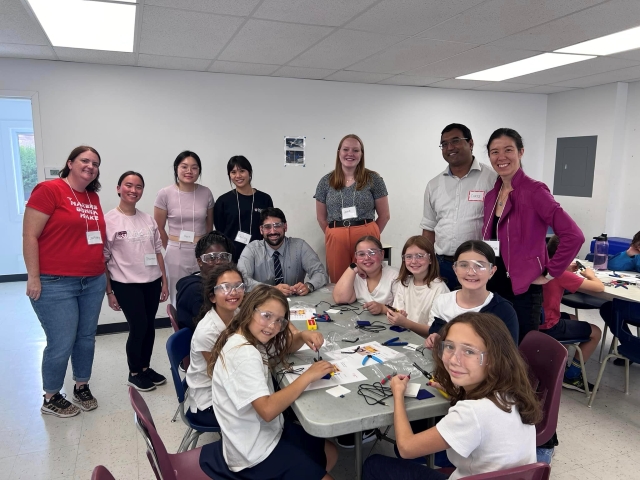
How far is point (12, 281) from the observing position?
22.3 feet

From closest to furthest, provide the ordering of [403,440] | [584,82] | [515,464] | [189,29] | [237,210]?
1. [515,464]
2. [403,440]
3. [189,29]
4. [237,210]
5. [584,82]

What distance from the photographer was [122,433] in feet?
9.12

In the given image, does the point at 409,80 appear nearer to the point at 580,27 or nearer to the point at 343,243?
the point at 580,27

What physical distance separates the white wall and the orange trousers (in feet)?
5.74

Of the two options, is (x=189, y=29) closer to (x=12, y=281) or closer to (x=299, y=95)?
(x=299, y=95)

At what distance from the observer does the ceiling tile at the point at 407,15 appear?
2697 millimetres

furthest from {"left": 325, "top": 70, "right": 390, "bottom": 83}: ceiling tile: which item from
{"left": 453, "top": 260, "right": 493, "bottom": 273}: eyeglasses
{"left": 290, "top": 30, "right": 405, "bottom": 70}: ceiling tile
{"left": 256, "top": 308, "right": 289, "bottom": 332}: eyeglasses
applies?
{"left": 256, "top": 308, "right": 289, "bottom": 332}: eyeglasses

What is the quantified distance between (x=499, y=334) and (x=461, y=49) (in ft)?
10.2

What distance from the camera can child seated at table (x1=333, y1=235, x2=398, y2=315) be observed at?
279 centimetres

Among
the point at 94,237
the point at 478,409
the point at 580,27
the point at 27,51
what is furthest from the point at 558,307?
the point at 27,51

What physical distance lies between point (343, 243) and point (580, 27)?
240 cm

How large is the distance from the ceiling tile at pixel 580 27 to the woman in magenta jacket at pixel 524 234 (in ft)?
4.02

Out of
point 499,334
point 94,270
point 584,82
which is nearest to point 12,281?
point 94,270

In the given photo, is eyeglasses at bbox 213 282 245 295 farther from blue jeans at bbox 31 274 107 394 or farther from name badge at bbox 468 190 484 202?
name badge at bbox 468 190 484 202
